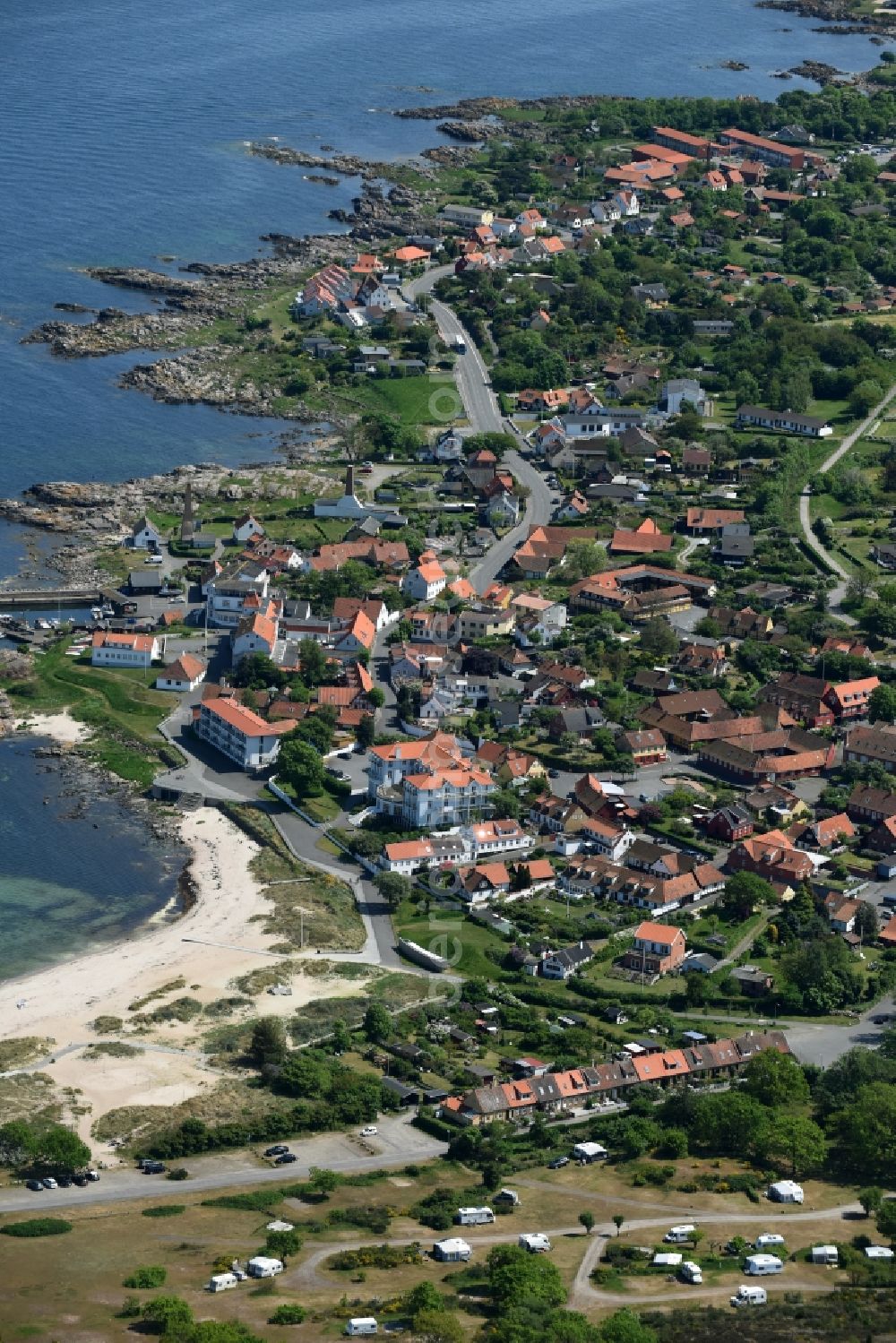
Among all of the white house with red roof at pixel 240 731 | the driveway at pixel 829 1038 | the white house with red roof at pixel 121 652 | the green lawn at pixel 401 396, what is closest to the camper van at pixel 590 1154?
the driveway at pixel 829 1038

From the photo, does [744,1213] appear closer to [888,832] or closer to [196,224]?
[888,832]

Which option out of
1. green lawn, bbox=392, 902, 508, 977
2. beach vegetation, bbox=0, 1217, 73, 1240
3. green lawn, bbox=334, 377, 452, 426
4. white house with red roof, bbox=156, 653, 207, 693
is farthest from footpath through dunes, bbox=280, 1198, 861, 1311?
green lawn, bbox=334, 377, 452, 426

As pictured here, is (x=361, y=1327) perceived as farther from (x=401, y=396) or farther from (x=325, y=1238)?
(x=401, y=396)

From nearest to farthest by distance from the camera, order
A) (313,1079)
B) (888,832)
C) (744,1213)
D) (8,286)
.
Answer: (744,1213) < (313,1079) < (888,832) < (8,286)

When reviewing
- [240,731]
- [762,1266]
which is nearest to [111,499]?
[240,731]

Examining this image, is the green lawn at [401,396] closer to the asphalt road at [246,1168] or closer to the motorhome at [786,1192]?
the asphalt road at [246,1168]

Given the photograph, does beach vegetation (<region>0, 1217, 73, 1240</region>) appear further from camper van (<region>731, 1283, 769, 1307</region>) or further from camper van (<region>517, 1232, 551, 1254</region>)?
camper van (<region>731, 1283, 769, 1307</region>)

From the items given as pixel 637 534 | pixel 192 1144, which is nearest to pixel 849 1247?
pixel 192 1144
